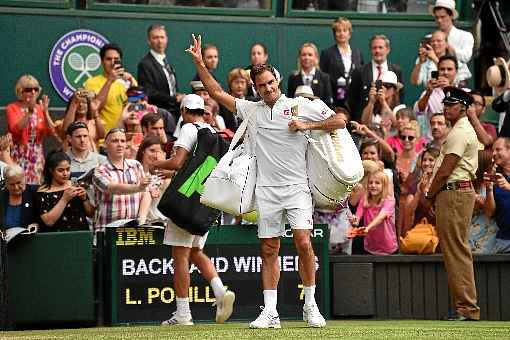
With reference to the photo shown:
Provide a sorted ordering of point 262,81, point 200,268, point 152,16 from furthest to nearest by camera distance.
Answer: point 152,16
point 200,268
point 262,81

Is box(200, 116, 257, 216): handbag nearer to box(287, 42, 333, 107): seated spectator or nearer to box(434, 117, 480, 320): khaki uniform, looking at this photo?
box(434, 117, 480, 320): khaki uniform

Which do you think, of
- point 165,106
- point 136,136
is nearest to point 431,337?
point 136,136

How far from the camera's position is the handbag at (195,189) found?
44.8 ft

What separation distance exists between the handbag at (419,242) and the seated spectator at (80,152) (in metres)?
3.34

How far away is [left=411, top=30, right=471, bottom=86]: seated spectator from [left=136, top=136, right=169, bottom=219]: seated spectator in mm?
4741

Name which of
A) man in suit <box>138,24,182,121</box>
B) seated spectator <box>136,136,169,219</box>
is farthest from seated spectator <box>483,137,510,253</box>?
man in suit <box>138,24,182,121</box>

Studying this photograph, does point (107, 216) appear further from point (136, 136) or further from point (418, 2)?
point (418, 2)

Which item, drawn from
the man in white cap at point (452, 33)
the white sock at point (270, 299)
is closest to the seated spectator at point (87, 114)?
the white sock at point (270, 299)

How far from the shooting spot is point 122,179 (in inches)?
591

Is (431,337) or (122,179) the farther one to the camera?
(122,179)

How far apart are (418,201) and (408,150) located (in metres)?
1.42

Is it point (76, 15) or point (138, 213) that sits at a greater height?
point (76, 15)

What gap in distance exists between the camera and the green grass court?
11820mm

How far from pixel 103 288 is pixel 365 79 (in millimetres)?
5495
